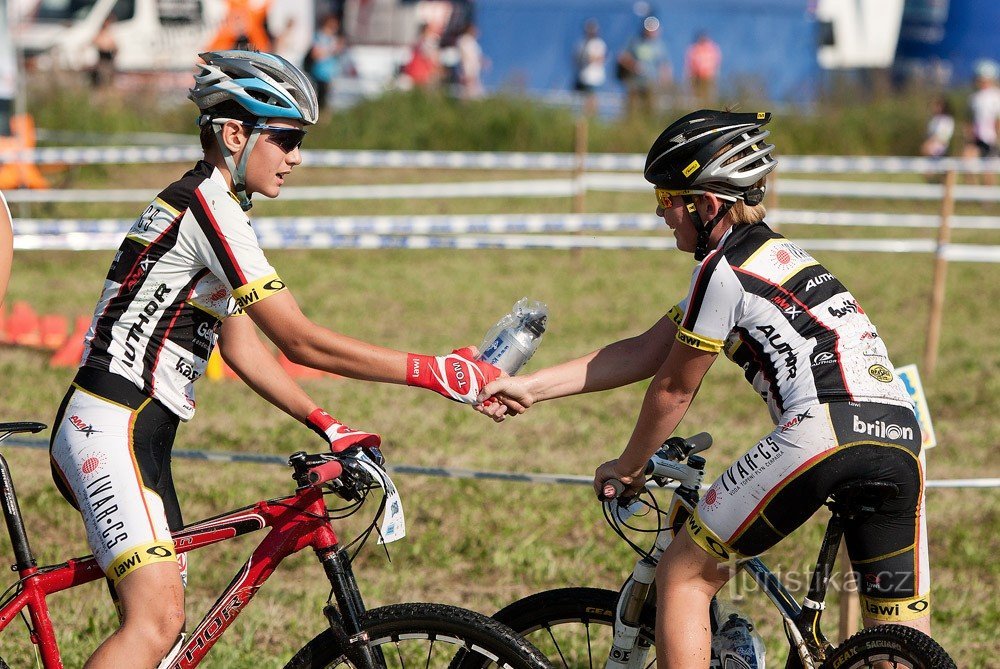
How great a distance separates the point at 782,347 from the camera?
10.8 feet

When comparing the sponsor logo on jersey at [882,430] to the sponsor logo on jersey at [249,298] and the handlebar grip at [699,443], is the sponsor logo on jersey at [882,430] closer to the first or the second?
the handlebar grip at [699,443]

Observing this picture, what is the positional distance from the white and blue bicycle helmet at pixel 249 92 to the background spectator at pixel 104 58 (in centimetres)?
2102

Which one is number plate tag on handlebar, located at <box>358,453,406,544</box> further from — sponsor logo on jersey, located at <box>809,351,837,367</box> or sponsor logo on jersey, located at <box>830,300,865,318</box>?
sponsor logo on jersey, located at <box>830,300,865,318</box>

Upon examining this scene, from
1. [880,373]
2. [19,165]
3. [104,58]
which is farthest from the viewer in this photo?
[104,58]

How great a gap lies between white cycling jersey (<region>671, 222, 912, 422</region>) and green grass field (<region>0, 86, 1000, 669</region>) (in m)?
1.98

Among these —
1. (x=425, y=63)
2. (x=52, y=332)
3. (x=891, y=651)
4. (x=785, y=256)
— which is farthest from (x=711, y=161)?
(x=425, y=63)

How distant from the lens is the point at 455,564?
591 centimetres

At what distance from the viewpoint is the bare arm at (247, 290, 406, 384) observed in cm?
336

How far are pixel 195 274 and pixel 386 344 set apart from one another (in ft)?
23.0

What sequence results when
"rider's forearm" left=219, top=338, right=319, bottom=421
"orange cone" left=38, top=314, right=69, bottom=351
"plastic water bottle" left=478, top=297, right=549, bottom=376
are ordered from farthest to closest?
1. "orange cone" left=38, top=314, right=69, bottom=351
2. "rider's forearm" left=219, top=338, right=319, bottom=421
3. "plastic water bottle" left=478, top=297, right=549, bottom=376

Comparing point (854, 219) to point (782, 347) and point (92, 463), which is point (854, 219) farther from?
point (92, 463)

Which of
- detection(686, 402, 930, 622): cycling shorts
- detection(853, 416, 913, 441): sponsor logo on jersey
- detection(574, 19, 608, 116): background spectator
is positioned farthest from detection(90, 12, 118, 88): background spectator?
detection(853, 416, 913, 441): sponsor logo on jersey

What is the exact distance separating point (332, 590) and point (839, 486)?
1436mm

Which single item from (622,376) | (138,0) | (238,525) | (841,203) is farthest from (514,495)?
(138,0)
